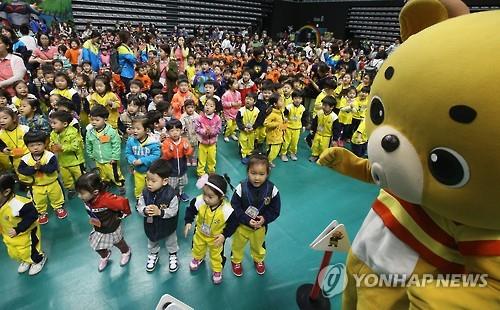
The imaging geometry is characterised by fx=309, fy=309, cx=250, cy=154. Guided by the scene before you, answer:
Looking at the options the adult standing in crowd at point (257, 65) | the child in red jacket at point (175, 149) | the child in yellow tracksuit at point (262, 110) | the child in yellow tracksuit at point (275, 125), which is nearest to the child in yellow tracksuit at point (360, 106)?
the child in yellow tracksuit at point (275, 125)

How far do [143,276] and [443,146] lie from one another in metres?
2.49

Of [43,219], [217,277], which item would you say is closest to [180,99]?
[43,219]

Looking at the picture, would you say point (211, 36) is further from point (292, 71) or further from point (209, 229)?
point (209, 229)

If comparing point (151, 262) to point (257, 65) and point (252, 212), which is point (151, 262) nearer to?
point (252, 212)

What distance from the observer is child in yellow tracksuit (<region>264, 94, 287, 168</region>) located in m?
4.59

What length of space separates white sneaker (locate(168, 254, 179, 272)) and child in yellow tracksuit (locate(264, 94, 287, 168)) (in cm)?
229

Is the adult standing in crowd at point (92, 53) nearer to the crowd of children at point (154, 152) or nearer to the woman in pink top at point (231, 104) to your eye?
the crowd of children at point (154, 152)

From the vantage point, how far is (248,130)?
454 cm

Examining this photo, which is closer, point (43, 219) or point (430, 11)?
point (430, 11)

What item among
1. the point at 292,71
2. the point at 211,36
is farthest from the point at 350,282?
the point at 211,36

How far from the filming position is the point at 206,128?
396 centimetres

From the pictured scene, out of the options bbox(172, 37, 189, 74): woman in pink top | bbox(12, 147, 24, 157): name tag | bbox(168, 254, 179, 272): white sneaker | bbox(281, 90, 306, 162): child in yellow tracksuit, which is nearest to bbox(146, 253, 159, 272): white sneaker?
bbox(168, 254, 179, 272): white sneaker

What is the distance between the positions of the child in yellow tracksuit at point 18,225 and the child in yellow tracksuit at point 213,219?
1.18 metres

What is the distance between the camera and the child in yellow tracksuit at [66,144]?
3.24 metres
